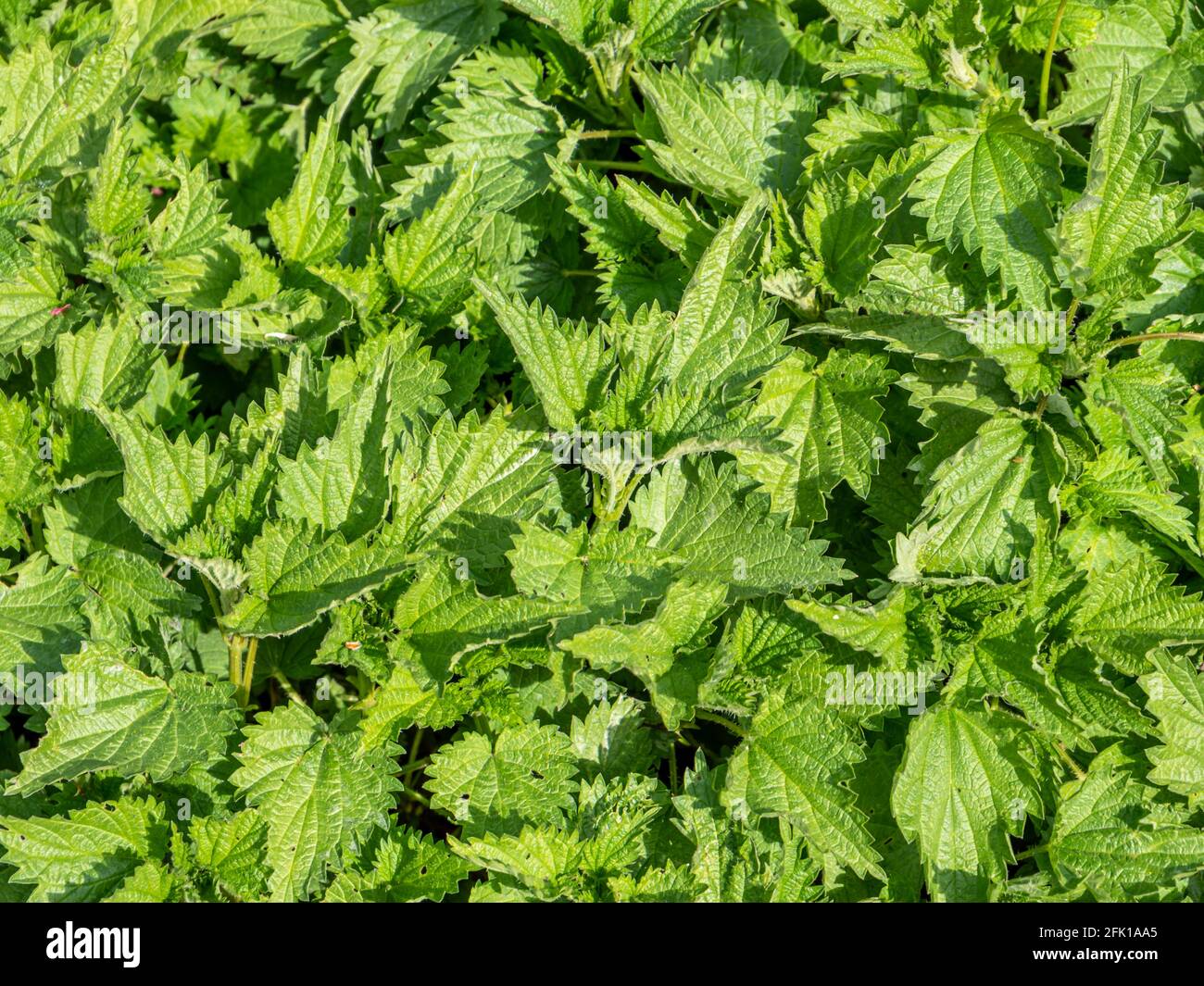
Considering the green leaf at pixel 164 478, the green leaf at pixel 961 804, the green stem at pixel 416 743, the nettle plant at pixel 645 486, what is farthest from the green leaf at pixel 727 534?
the green leaf at pixel 164 478

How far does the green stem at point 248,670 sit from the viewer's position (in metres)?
3.56

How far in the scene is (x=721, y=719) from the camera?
3.59m

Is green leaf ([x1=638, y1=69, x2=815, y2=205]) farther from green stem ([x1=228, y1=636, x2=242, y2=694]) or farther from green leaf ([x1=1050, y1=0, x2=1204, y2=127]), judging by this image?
green stem ([x1=228, y1=636, x2=242, y2=694])

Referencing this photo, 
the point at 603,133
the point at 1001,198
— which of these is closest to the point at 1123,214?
the point at 1001,198

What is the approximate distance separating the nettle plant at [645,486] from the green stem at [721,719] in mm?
35

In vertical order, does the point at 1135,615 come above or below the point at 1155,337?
below

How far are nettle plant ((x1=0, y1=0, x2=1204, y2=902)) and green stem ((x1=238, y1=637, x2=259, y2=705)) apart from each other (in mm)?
44

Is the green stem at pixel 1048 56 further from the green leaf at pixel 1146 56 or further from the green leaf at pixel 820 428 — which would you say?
the green leaf at pixel 820 428

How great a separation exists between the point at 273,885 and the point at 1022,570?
92.5 inches

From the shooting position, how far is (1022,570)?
3.69 m

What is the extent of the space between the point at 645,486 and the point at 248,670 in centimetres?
131

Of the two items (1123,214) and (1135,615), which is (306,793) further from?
(1123,214)

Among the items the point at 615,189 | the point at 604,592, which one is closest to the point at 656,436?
the point at 604,592

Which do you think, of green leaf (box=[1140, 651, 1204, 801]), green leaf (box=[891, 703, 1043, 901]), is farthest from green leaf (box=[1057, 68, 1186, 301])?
green leaf (box=[891, 703, 1043, 901])
